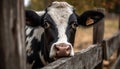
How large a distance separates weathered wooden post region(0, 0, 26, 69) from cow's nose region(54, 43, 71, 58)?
6.57 ft

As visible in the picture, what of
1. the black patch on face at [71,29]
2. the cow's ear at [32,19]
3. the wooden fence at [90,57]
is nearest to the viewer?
the wooden fence at [90,57]

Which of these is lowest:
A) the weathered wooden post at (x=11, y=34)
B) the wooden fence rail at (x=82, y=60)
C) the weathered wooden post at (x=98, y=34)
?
the weathered wooden post at (x=98, y=34)

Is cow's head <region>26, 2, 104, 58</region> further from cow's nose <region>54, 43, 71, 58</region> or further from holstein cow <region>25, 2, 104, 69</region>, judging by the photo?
cow's nose <region>54, 43, 71, 58</region>

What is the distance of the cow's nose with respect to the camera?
3498 mm

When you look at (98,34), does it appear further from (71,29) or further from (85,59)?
(85,59)

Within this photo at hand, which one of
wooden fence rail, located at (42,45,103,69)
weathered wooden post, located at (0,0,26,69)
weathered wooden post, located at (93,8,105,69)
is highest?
weathered wooden post, located at (0,0,26,69)

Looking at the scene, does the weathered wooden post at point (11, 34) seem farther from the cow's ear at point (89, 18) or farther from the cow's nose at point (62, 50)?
the cow's ear at point (89, 18)

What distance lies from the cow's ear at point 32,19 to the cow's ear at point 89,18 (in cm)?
63

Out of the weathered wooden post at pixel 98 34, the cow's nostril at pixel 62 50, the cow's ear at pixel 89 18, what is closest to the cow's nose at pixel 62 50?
the cow's nostril at pixel 62 50

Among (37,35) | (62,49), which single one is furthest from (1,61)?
(37,35)

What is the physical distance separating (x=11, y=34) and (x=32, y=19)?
300 centimetres

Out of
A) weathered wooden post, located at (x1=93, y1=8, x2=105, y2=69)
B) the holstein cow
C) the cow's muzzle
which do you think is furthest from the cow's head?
weathered wooden post, located at (x1=93, y1=8, x2=105, y2=69)

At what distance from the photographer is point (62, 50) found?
3.53 metres

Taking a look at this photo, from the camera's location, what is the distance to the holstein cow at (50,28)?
4.18 metres
